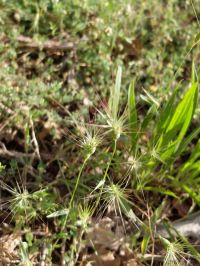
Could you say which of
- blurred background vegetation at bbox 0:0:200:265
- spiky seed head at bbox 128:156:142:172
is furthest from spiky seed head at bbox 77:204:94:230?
spiky seed head at bbox 128:156:142:172

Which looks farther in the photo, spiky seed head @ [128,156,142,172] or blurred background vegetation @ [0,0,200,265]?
blurred background vegetation @ [0,0,200,265]

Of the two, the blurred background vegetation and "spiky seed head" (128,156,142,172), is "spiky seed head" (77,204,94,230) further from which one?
"spiky seed head" (128,156,142,172)

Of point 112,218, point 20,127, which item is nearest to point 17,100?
point 20,127

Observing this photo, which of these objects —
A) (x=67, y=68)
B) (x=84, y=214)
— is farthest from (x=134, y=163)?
(x=67, y=68)

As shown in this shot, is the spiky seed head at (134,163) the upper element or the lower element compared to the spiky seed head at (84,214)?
upper

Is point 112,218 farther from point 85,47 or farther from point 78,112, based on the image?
point 85,47

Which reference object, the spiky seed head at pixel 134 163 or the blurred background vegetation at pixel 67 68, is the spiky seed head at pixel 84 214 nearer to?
the blurred background vegetation at pixel 67 68

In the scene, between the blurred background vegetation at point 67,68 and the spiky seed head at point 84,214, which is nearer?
the spiky seed head at point 84,214

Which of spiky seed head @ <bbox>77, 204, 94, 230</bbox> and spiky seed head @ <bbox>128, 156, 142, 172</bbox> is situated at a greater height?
spiky seed head @ <bbox>128, 156, 142, 172</bbox>

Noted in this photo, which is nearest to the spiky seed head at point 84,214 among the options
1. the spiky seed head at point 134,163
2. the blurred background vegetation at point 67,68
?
the blurred background vegetation at point 67,68

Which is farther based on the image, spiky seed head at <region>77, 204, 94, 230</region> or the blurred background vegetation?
the blurred background vegetation

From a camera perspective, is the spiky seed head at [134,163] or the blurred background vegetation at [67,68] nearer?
the spiky seed head at [134,163]
